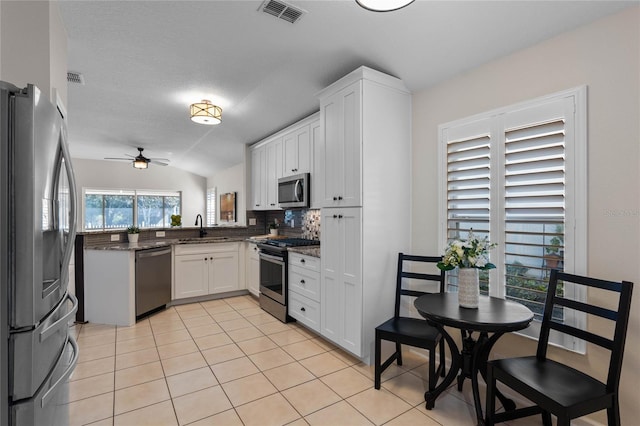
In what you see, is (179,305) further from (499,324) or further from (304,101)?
(499,324)

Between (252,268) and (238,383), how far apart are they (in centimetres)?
242

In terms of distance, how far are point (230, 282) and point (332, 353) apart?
2.44 m

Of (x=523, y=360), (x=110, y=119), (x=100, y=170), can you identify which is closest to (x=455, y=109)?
(x=523, y=360)

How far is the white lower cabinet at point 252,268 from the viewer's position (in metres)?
4.56

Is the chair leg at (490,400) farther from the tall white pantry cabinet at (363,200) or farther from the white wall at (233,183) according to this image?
the white wall at (233,183)

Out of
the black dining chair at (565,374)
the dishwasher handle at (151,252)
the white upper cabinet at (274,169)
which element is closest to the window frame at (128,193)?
the dishwasher handle at (151,252)

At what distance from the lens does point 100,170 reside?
25.5 feet

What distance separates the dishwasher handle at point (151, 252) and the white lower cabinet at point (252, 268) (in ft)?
3.77

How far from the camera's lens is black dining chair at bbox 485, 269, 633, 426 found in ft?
4.77

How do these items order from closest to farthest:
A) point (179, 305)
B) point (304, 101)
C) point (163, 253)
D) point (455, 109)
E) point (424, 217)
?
point (455, 109) → point (424, 217) → point (304, 101) → point (163, 253) → point (179, 305)

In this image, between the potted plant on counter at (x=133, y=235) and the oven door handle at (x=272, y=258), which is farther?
the potted plant on counter at (x=133, y=235)

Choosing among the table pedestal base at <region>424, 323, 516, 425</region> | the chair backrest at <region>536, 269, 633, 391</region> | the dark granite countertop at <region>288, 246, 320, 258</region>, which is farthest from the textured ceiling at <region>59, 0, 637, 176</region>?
the table pedestal base at <region>424, 323, 516, 425</region>

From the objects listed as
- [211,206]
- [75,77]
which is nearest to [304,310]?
[75,77]

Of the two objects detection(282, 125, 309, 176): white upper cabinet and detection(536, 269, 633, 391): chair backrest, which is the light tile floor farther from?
detection(282, 125, 309, 176): white upper cabinet
